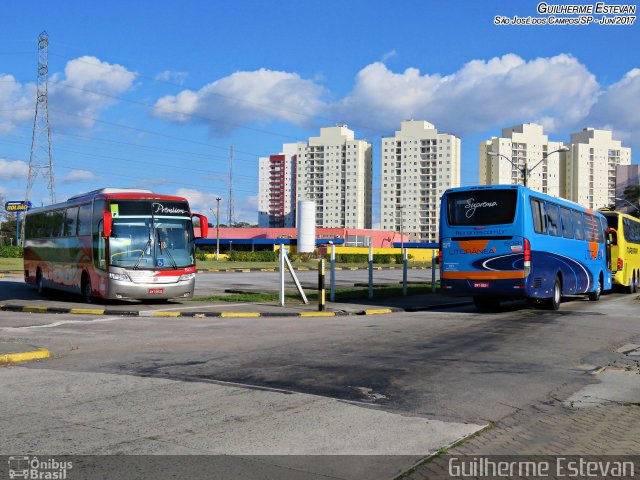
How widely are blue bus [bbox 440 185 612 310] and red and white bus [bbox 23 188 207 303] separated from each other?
7638mm

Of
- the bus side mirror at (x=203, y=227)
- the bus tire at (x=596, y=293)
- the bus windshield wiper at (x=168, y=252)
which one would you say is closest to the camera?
the bus windshield wiper at (x=168, y=252)

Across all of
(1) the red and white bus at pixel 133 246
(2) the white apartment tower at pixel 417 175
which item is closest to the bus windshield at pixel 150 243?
(1) the red and white bus at pixel 133 246

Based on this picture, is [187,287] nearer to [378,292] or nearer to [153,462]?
[378,292]

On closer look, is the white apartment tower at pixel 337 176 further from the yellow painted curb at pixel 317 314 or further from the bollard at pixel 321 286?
the yellow painted curb at pixel 317 314

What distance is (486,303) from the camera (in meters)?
22.4

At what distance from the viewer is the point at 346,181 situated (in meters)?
161

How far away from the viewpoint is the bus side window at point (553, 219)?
20.9 meters

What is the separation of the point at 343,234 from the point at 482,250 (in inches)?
4311

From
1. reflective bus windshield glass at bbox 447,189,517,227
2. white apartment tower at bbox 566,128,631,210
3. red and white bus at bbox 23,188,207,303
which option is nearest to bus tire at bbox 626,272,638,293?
reflective bus windshield glass at bbox 447,189,517,227

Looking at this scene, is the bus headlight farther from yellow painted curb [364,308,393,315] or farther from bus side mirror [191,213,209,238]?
yellow painted curb [364,308,393,315]

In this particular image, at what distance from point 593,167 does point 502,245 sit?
124476 mm

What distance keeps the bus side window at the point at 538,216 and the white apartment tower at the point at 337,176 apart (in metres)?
139

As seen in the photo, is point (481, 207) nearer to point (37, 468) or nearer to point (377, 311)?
point (377, 311)

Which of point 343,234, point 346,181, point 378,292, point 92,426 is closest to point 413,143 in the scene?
point 346,181
